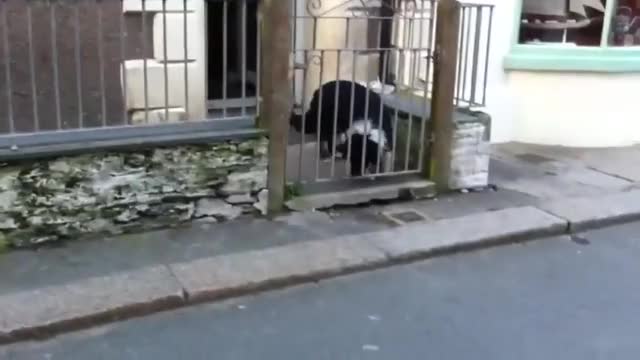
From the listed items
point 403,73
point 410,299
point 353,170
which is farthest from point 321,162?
point 410,299

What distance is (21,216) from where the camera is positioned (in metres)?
5.01

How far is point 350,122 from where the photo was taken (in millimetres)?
6031

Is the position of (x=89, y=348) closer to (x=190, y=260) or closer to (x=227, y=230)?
(x=190, y=260)

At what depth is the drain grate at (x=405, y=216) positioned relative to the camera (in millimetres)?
5800

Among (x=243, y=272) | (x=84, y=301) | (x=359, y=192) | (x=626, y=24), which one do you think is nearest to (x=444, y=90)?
(x=359, y=192)

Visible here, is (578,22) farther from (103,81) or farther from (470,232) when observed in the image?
(103,81)

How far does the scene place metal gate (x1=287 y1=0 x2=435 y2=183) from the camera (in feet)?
19.6

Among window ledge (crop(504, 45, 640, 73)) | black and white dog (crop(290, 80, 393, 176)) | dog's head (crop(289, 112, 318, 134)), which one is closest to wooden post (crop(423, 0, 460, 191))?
black and white dog (crop(290, 80, 393, 176))

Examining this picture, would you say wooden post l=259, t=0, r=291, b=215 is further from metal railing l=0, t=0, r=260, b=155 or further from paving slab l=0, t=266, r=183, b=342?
paving slab l=0, t=266, r=183, b=342

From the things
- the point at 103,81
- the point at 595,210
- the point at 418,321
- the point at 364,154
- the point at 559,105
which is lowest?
the point at 418,321

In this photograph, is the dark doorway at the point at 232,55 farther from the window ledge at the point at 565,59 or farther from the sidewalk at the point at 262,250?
the window ledge at the point at 565,59

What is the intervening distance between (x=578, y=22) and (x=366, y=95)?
3.36m

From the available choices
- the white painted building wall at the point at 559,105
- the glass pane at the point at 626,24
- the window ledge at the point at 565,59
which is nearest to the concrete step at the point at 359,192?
the white painted building wall at the point at 559,105

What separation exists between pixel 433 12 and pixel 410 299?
8.16ft
